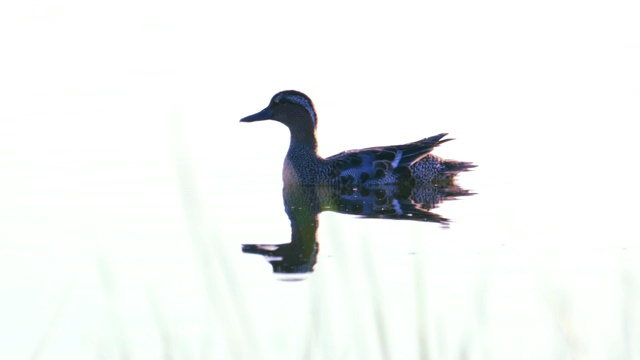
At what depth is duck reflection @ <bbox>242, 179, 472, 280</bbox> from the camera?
9750mm

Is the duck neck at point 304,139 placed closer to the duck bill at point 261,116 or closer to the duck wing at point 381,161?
the duck bill at point 261,116

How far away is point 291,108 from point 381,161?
150 cm

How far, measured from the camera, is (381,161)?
43.2 feet

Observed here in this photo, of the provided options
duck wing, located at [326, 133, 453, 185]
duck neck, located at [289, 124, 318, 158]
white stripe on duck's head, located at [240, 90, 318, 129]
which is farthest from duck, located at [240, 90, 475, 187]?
white stripe on duck's head, located at [240, 90, 318, 129]

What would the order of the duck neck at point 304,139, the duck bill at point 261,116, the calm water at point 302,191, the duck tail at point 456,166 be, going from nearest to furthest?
the calm water at point 302,191 < the duck tail at point 456,166 < the duck bill at point 261,116 < the duck neck at point 304,139

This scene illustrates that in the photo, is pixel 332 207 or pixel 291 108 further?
pixel 291 108

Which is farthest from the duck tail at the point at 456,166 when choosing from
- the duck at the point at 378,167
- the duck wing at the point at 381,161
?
the duck wing at the point at 381,161

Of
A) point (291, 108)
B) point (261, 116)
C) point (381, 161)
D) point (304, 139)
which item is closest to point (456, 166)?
point (381, 161)

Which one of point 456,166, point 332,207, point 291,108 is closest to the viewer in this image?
point 332,207

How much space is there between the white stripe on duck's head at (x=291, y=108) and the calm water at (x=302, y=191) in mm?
509

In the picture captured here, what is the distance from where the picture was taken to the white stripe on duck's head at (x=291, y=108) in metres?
14.2

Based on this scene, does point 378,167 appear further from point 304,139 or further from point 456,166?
point 304,139

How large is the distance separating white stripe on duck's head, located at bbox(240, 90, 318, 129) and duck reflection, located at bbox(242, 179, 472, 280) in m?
1.04

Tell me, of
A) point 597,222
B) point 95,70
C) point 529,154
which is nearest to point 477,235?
point 597,222
